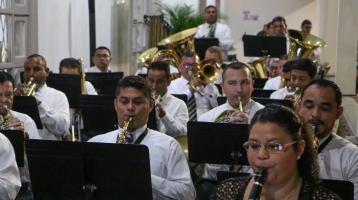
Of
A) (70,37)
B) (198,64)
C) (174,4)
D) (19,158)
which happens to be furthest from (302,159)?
(174,4)

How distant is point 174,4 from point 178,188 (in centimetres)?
1434

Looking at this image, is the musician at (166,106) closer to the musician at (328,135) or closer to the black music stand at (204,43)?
the musician at (328,135)

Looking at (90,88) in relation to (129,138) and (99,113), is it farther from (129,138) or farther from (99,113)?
(129,138)

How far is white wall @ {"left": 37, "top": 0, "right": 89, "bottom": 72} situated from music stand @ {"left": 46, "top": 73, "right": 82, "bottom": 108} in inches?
64.9

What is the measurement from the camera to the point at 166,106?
21.0 ft

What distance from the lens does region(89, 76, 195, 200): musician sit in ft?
12.9

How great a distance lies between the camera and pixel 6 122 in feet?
16.4

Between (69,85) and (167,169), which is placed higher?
(69,85)

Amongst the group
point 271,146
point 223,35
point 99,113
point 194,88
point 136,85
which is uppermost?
point 223,35

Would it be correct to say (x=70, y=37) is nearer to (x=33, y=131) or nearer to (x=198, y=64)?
(x=198, y=64)

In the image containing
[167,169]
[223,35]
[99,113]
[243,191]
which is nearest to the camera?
[243,191]

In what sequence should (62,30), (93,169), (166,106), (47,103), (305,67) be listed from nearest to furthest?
(93,169), (305,67), (166,106), (47,103), (62,30)

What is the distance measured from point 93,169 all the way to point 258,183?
1.19 meters

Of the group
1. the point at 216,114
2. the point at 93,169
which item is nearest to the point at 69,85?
the point at 216,114
